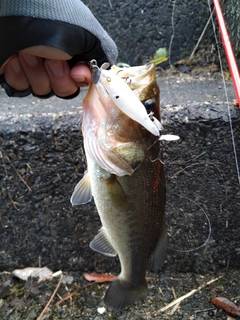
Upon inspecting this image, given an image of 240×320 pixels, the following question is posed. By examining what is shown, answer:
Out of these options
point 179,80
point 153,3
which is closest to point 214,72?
point 179,80

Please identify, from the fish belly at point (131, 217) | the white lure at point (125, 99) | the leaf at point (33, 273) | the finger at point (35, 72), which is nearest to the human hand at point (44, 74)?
the finger at point (35, 72)

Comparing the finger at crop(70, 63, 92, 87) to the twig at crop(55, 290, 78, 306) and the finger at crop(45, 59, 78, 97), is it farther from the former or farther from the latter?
the twig at crop(55, 290, 78, 306)

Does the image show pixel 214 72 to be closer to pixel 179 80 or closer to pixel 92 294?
pixel 179 80

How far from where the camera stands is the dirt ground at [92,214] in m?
1.93

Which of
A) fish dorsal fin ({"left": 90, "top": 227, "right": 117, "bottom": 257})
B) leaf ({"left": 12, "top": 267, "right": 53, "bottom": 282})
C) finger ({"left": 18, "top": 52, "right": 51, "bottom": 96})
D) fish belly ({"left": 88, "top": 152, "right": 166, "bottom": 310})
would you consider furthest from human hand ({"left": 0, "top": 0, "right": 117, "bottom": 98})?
leaf ({"left": 12, "top": 267, "right": 53, "bottom": 282})

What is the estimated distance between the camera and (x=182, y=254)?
2.11 metres

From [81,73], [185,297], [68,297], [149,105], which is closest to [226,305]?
[185,297]

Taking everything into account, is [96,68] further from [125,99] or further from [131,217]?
[131,217]

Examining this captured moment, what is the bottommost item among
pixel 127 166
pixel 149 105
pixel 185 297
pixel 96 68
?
pixel 185 297

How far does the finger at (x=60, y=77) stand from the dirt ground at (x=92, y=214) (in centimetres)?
62

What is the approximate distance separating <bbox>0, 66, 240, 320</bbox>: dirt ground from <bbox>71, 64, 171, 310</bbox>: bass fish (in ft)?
1.77

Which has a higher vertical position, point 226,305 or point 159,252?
point 159,252

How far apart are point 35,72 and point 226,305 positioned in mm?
1289

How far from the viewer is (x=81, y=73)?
1.24 m
